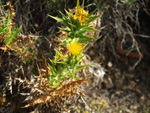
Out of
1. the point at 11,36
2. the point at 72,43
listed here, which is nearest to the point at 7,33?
the point at 11,36

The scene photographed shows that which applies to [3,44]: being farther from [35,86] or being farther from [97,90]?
[97,90]

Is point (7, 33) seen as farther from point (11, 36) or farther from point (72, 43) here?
point (72, 43)

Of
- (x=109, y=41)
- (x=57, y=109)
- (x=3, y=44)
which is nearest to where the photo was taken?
(x=3, y=44)

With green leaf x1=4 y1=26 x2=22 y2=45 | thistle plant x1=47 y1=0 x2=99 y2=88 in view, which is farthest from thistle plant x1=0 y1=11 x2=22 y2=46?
thistle plant x1=47 y1=0 x2=99 y2=88

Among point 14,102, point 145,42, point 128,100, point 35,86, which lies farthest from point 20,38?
point 145,42

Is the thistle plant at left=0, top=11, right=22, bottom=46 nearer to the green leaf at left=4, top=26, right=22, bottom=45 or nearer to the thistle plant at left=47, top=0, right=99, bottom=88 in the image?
the green leaf at left=4, top=26, right=22, bottom=45

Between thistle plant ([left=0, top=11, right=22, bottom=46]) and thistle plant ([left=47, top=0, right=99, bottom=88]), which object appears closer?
thistle plant ([left=47, top=0, right=99, bottom=88])

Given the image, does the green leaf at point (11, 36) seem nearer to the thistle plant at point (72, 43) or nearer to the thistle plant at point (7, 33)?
the thistle plant at point (7, 33)

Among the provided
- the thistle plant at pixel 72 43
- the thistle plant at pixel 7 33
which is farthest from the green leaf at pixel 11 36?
the thistle plant at pixel 72 43
